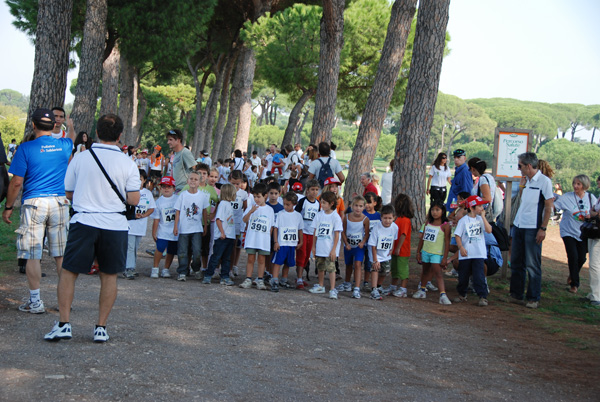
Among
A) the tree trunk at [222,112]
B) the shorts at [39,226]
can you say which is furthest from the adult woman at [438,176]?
the tree trunk at [222,112]

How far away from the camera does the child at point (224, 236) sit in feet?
28.2

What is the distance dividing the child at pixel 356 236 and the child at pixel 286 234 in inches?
27.1

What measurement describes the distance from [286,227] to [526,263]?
10.8 feet

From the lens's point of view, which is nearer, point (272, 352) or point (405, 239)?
point (272, 352)

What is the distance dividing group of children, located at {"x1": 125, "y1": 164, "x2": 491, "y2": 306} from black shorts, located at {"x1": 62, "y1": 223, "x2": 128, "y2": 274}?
3.44 m

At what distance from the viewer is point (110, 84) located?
2073cm

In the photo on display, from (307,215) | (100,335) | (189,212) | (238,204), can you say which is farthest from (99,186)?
(307,215)

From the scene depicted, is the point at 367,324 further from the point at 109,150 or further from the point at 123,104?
the point at 123,104

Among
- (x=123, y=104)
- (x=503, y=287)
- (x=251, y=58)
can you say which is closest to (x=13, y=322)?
(x=503, y=287)

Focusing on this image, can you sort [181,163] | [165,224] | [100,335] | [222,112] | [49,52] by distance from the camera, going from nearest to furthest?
[100,335], [165,224], [181,163], [49,52], [222,112]

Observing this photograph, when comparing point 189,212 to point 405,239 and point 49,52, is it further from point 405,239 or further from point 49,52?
point 49,52

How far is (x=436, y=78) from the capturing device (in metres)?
12.9

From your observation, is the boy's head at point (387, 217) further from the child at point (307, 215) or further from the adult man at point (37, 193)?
the adult man at point (37, 193)

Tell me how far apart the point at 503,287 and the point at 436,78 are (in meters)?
5.07
